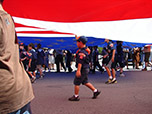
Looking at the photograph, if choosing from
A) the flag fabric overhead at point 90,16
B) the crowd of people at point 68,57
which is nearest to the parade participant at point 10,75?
the flag fabric overhead at point 90,16

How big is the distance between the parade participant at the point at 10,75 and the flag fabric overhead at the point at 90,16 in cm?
204

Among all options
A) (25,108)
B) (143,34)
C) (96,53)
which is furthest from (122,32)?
(96,53)

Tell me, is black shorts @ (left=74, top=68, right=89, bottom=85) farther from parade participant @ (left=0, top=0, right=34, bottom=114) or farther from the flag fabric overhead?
parade participant @ (left=0, top=0, right=34, bottom=114)

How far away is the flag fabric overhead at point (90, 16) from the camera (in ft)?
11.0

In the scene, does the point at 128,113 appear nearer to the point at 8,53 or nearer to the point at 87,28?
the point at 87,28

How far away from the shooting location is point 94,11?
3.83m

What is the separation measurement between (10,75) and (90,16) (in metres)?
2.67

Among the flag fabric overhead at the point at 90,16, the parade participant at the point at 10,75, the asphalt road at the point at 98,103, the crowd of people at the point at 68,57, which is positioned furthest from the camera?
the crowd of people at the point at 68,57

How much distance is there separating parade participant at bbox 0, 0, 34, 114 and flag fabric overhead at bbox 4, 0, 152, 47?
2041mm

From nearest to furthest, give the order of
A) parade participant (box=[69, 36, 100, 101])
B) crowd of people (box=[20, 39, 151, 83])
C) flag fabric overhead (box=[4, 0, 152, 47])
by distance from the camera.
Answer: flag fabric overhead (box=[4, 0, 152, 47]) → parade participant (box=[69, 36, 100, 101]) → crowd of people (box=[20, 39, 151, 83])

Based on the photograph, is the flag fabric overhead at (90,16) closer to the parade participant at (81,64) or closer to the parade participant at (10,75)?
the parade participant at (81,64)

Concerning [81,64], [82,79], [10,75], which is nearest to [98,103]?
[82,79]

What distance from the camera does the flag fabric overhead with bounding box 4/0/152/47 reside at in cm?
334

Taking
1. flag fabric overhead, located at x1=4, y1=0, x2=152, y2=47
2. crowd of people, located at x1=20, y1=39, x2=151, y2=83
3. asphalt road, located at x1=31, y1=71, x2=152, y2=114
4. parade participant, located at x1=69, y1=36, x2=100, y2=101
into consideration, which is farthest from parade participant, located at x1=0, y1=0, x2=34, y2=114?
crowd of people, located at x1=20, y1=39, x2=151, y2=83
